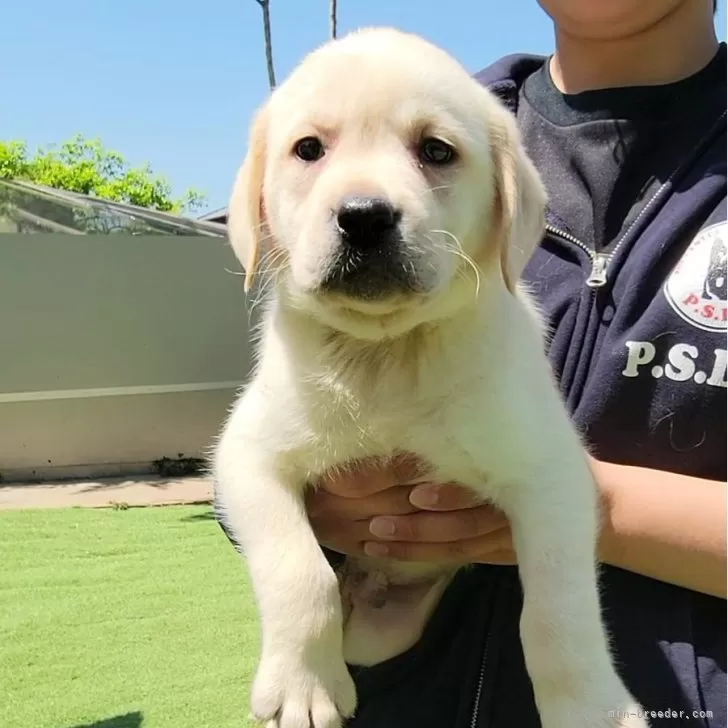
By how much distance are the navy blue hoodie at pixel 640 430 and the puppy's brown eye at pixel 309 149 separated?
58 centimetres

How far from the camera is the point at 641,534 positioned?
183 centimetres

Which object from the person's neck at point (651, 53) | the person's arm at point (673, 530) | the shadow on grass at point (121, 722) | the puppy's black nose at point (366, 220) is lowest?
the shadow on grass at point (121, 722)

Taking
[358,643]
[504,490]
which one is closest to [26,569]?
[358,643]

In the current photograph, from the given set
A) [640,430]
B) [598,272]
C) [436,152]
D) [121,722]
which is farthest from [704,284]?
[121,722]

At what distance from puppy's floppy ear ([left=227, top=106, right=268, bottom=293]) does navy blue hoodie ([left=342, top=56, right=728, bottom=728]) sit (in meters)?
0.68

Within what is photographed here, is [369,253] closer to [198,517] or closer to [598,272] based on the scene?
[598,272]

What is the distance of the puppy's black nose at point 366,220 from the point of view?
175cm

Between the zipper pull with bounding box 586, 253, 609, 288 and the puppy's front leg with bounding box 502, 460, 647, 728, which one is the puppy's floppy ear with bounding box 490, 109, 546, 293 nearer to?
the zipper pull with bounding box 586, 253, 609, 288

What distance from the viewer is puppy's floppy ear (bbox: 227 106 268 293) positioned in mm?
2119

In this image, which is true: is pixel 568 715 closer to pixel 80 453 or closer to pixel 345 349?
pixel 345 349

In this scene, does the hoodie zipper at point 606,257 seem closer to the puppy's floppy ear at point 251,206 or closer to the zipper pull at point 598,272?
the zipper pull at point 598,272

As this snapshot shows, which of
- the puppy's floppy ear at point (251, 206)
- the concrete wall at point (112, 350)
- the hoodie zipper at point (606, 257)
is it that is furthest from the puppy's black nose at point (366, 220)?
the concrete wall at point (112, 350)

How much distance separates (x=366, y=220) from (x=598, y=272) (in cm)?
57

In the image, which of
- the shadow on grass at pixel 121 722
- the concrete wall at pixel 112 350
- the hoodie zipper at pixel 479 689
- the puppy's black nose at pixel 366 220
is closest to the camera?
the puppy's black nose at pixel 366 220
